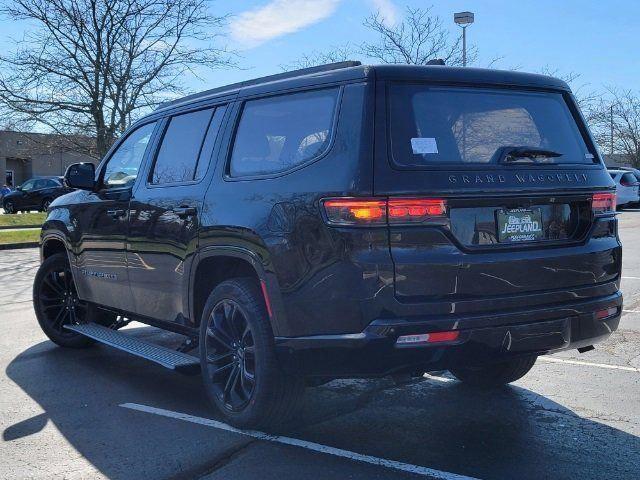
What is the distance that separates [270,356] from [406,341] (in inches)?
34.0

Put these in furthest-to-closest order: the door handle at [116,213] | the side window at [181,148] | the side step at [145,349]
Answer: the door handle at [116,213], the side window at [181,148], the side step at [145,349]

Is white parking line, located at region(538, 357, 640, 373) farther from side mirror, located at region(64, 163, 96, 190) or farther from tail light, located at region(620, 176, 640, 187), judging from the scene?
tail light, located at region(620, 176, 640, 187)

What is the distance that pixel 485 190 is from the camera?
3488 millimetres

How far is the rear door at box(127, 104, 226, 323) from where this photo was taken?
4.50 m

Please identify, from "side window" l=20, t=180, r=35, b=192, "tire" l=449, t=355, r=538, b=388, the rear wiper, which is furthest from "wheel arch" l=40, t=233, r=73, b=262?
"side window" l=20, t=180, r=35, b=192

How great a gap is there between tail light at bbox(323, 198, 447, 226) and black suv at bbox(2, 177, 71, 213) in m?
32.4

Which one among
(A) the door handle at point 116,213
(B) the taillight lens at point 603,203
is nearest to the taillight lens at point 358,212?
(B) the taillight lens at point 603,203

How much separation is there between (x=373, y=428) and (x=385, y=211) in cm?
155

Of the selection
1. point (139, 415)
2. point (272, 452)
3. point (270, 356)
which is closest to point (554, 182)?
point (270, 356)

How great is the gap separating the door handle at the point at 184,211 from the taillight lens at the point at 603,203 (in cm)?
241

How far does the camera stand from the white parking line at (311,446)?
3.48 metres

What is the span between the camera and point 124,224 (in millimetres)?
5234

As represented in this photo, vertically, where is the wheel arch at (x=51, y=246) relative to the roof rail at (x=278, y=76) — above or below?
below

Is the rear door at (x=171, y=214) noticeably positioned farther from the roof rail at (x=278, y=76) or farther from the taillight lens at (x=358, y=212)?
the taillight lens at (x=358, y=212)
